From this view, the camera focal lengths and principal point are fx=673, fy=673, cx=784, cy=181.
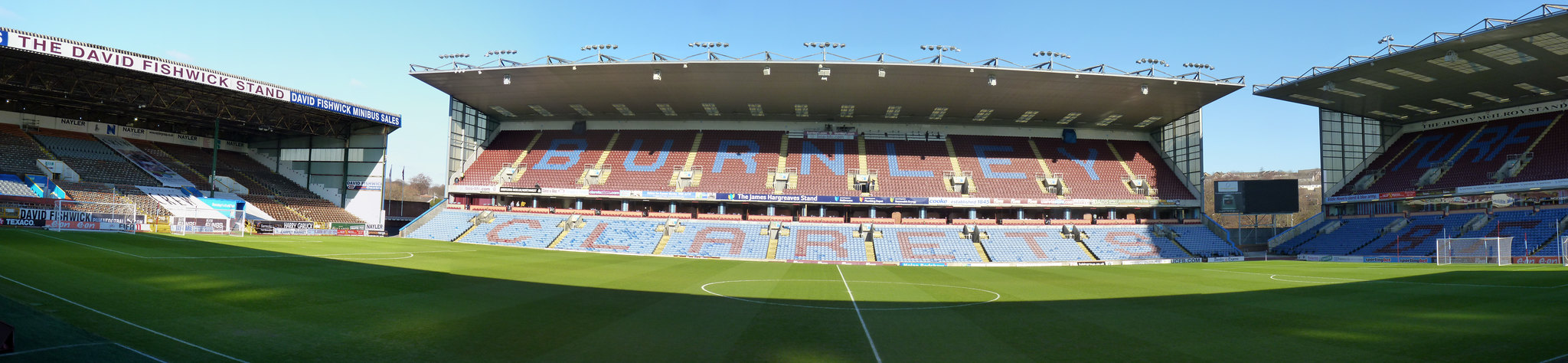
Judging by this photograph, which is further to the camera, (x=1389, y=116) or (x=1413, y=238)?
(x=1389, y=116)

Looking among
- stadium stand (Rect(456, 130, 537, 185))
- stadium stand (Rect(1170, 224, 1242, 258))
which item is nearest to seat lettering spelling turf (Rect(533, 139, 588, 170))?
stadium stand (Rect(456, 130, 537, 185))

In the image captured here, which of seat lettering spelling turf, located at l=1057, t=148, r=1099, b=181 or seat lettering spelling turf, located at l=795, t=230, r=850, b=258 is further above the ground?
seat lettering spelling turf, located at l=1057, t=148, r=1099, b=181

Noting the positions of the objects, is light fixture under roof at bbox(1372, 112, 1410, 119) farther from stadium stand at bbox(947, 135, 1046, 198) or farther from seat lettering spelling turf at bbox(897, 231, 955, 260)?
seat lettering spelling turf at bbox(897, 231, 955, 260)

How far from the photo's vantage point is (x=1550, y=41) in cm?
3025

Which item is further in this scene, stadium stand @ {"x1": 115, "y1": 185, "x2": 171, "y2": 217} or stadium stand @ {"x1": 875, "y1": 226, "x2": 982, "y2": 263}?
stadium stand @ {"x1": 875, "y1": 226, "x2": 982, "y2": 263}

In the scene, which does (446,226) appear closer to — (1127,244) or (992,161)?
(992,161)

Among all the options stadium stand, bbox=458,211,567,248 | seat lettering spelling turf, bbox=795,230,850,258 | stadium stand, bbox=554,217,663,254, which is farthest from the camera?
stadium stand, bbox=458,211,567,248

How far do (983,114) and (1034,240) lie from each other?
417 inches

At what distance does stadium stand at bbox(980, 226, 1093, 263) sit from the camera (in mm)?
40156

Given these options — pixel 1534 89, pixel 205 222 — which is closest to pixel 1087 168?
pixel 1534 89

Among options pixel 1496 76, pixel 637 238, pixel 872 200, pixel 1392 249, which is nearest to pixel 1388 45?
pixel 1496 76

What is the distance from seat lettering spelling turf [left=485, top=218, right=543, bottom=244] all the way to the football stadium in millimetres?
228

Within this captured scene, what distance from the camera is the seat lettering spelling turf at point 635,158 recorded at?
49.1 m

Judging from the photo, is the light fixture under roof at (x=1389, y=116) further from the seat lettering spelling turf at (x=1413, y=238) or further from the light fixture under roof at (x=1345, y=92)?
the seat lettering spelling turf at (x=1413, y=238)
